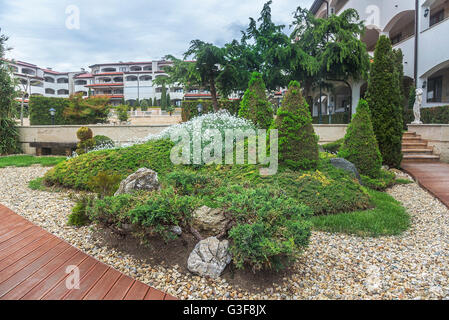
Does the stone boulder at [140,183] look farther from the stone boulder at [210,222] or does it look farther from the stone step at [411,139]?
the stone step at [411,139]

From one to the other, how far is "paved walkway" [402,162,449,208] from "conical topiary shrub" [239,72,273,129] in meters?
3.88

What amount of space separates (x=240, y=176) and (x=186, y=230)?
7.45 feet

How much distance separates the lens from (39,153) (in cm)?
1199

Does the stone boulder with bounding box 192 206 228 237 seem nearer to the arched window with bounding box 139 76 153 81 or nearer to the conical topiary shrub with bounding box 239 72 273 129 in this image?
the conical topiary shrub with bounding box 239 72 273 129

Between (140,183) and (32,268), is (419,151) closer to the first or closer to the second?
(140,183)

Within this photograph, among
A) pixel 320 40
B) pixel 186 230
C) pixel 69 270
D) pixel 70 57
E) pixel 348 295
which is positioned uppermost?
pixel 320 40

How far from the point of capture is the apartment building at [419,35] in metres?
11.0

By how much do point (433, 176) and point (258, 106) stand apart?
464cm

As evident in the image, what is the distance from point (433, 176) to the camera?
6281mm

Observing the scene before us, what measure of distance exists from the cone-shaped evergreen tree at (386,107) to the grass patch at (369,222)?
3496 mm

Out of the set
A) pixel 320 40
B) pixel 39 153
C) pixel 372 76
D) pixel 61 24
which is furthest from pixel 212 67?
pixel 61 24

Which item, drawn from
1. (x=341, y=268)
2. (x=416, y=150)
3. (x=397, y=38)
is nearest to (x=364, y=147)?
(x=416, y=150)

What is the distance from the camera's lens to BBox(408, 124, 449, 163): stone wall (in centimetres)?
779
